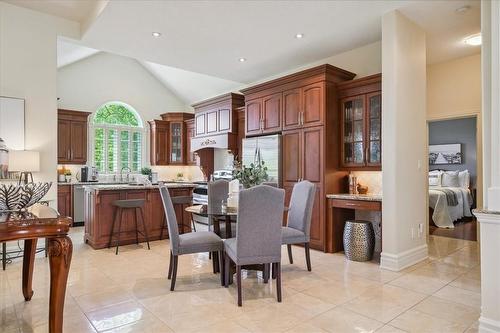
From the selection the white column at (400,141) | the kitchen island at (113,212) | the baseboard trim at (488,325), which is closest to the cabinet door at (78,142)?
the kitchen island at (113,212)

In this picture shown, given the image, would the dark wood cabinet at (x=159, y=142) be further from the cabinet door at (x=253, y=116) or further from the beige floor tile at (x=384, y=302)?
the beige floor tile at (x=384, y=302)

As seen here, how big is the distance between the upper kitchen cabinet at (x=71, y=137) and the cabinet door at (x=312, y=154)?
5.27 m

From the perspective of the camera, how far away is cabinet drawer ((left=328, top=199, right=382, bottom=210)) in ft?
12.8

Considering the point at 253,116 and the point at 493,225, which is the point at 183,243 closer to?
the point at 493,225

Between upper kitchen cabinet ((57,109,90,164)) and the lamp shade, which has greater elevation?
upper kitchen cabinet ((57,109,90,164))

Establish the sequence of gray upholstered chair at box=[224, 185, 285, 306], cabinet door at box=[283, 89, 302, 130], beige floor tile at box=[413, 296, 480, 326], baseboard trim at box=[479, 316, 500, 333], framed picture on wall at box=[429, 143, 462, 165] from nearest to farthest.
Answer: baseboard trim at box=[479, 316, 500, 333] → beige floor tile at box=[413, 296, 480, 326] → gray upholstered chair at box=[224, 185, 285, 306] → cabinet door at box=[283, 89, 302, 130] → framed picture on wall at box=[429, 143, 462, 165]

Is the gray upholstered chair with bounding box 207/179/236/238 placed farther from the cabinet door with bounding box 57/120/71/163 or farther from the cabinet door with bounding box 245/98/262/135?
the cabinet door with bounding box 57/120/71/163

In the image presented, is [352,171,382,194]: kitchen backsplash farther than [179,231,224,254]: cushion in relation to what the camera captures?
Yes

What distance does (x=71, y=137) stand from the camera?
7.09 metres

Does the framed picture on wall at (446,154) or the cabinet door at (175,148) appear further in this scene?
the cabinet door at (175,148)

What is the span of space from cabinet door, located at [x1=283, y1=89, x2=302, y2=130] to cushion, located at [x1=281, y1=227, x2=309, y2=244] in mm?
1860

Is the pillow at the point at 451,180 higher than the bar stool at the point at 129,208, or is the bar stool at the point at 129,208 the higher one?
the pillow at the point at 451,180

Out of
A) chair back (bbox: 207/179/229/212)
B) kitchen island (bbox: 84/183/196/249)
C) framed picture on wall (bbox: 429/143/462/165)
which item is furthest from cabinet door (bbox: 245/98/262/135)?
framed picture on wall (bbox: 429/143/462/165)

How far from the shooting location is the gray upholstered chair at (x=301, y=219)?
3463 mm
